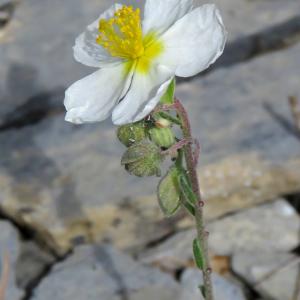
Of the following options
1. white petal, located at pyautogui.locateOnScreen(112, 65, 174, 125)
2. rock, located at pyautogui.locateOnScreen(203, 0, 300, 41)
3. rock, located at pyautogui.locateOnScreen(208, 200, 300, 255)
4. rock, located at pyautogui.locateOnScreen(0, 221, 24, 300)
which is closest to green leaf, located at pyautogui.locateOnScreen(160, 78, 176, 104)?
white petal, located at pyautogui.locateOnScreen(112, 65, 174, 125)

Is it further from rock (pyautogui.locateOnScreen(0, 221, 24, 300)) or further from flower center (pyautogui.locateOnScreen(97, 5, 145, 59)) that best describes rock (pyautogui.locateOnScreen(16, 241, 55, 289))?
flower center (pyautogui.locateOnScreen(97, 5, 145, 59))

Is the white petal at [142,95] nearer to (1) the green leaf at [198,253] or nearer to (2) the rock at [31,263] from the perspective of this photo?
(1) the green leaf at [198,253]

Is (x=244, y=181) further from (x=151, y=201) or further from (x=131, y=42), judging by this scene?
(x=131, y=42)

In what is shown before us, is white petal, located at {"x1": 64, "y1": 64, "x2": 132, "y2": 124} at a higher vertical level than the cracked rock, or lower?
higher

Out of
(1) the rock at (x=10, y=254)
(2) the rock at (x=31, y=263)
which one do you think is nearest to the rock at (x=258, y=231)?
(2) the rock at (x=31, y=263)

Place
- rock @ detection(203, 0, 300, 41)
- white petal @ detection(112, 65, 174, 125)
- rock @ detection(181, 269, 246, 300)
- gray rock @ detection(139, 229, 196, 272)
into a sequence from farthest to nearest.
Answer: rock @ detection(203, 0, 300, 41) < gray rock @ detection(139, 229, 196, 272) < rock @ detection(181, 269, 246, 300) < white petal @ detection(112, 65, 174, 125)

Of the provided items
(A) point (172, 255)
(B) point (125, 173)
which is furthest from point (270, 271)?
(B) point (125, 173)

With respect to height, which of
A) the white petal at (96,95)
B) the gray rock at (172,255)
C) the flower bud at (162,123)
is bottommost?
the gray rock at (172,255)
